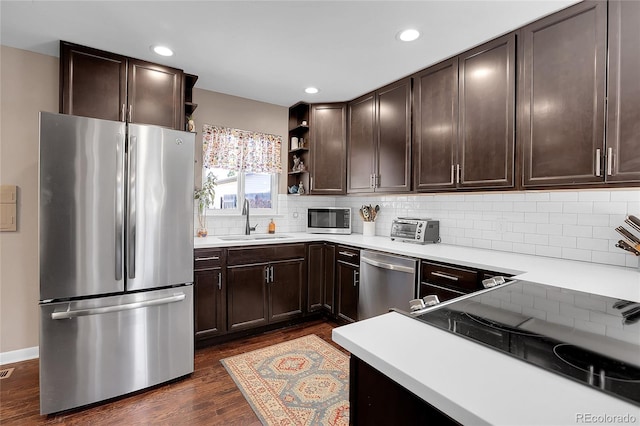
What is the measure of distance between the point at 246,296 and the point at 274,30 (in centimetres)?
227

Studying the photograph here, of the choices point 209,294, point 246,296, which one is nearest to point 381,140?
point 246,296

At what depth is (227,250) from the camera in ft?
9.21

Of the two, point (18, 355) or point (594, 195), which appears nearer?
point (594, 195)

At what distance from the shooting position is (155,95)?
8.68 feet

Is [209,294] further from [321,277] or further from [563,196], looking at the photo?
[563,196]

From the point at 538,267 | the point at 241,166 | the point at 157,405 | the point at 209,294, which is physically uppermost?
the point at 241,166

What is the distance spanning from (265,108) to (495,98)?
2507 mm

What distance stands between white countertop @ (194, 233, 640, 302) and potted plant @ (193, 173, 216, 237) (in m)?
0.58

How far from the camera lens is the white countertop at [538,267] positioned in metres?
1.46

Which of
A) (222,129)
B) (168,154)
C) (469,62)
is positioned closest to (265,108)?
(222,129)

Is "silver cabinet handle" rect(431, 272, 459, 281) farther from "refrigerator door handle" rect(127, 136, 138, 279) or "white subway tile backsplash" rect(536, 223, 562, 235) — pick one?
"refrigerator door handle" rect(127, 136, 138, 279)

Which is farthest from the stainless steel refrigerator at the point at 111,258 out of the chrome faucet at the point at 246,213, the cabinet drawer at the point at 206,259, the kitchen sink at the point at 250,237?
the chrome faucet at the point at 246,213

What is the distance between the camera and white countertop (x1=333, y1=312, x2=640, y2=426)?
1.68 ft

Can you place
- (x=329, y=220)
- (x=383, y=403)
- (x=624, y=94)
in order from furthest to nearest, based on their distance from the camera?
1. (x=329, y=220)
2. (x=624, y=94)
3. (x=383, y=403)
